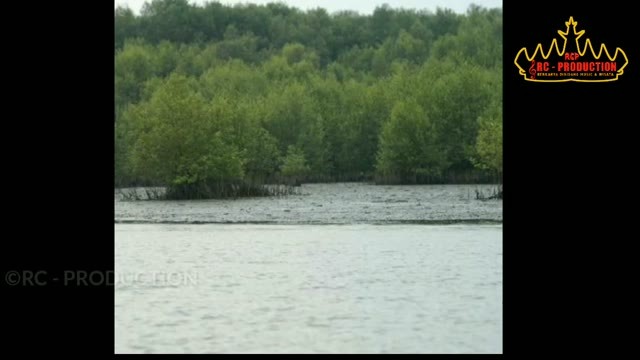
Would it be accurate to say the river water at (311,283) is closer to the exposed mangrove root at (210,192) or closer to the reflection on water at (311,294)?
the reflection on water at (311,294)

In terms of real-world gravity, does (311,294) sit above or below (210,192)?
below

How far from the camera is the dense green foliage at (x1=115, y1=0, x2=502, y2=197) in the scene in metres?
55.4

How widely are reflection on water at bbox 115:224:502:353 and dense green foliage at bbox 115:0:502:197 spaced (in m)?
25.7

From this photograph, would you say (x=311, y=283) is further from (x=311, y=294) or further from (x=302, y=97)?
(x=302, y=97)

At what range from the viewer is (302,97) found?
3199 inches
